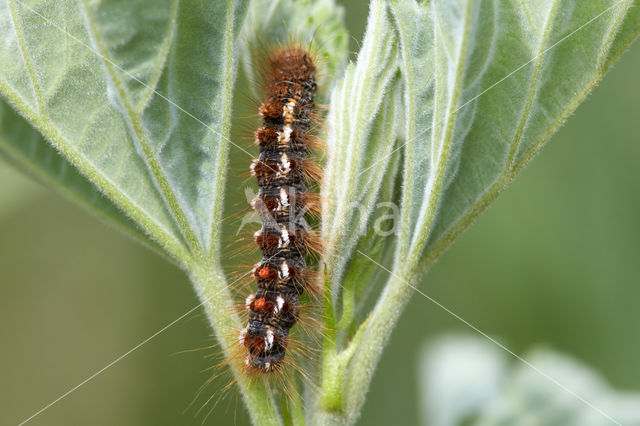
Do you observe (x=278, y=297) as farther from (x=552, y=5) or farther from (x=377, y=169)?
(x=552, y=5)

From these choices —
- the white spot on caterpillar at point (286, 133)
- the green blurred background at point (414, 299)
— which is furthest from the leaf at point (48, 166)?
the green blurred background at point (414, 299)

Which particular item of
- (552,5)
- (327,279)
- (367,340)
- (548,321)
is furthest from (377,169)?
(548,321)

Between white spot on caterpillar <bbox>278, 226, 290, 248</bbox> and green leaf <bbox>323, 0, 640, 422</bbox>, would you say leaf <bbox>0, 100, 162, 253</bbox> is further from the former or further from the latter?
green leaf <bbox>323, 0, 640, 422</bbox>

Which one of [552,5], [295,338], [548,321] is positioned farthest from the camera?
[548,321]

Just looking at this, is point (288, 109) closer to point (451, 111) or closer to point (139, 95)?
point (139, 95)

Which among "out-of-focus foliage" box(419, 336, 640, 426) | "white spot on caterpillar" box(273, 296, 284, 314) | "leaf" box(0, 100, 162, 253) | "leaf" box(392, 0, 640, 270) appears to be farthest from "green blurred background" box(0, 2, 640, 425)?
"leaf" box(392, 0, 640, 270)

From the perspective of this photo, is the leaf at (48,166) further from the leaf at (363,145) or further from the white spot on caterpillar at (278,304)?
the leaf at (363,145)
